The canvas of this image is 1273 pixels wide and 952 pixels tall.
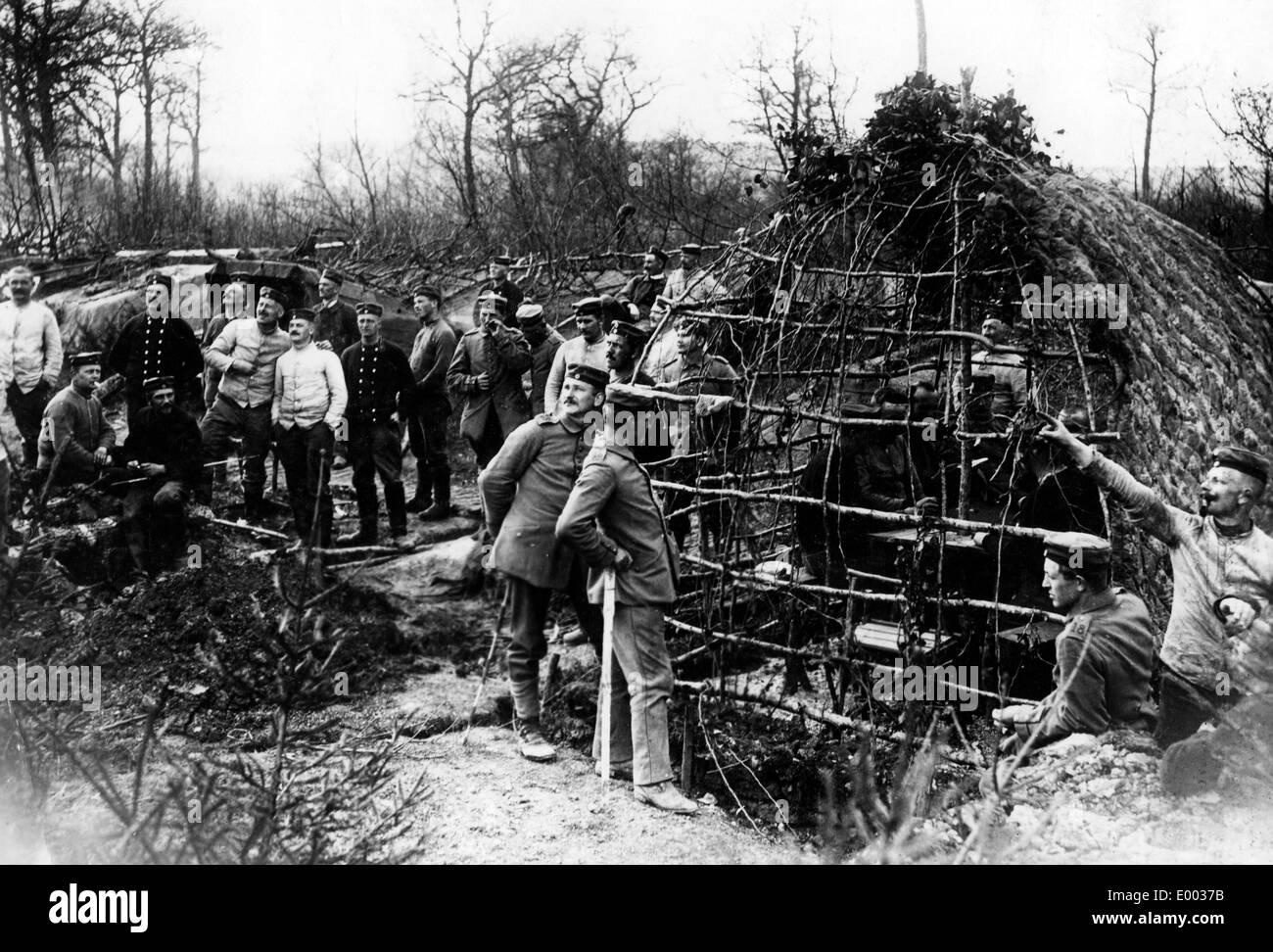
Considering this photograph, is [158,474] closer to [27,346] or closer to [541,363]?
[27,346]

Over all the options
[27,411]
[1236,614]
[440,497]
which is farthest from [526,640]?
[27,411]

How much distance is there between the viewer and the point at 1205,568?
4305mm

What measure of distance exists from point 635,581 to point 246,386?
Result: 4.42 metres

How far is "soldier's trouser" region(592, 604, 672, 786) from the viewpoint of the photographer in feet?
17.4

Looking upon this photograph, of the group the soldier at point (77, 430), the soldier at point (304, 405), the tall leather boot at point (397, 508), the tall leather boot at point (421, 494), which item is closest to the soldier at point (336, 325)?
the tall leather boot at point (421, 494)

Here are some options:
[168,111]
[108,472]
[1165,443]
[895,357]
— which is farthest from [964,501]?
[168,111]

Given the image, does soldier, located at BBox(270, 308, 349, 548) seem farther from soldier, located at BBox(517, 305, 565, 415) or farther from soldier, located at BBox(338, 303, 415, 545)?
soldier, located at BBox(517, 305, 565, 415)

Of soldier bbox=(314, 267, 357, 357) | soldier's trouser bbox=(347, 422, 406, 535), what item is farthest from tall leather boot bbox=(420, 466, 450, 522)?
soldier bbox=(314, 267, 357, 357)

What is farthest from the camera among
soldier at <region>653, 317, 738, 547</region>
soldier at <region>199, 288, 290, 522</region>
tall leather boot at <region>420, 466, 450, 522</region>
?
tall leather boot at <region>420, 466, 450, 522</region>

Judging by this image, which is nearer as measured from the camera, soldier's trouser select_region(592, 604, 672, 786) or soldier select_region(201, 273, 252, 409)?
soldier's trouser select_region(592, 604, 672, 786)
